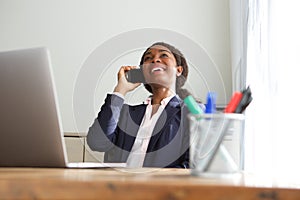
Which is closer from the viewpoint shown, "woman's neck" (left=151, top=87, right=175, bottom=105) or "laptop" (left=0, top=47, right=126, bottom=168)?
"laptop" (left=0, top=47, right=126, bottom=168)

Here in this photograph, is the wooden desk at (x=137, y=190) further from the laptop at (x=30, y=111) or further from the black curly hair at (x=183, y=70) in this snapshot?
the black curly hair at (x=183, y=70)

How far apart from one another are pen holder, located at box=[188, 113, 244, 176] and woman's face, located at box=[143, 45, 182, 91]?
41.4 inches

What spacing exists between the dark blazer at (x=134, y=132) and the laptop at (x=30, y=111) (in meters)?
0.64

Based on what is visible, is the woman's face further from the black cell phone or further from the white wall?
the white wall

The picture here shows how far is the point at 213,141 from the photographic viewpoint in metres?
0.71

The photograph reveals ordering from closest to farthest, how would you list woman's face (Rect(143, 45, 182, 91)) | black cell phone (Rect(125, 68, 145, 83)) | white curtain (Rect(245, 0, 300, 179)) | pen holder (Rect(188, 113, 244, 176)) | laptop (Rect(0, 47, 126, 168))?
1. pen holder (Rect(188, 113, 244, 176))
2. laptop (Rect(0, 47, 126, 168))
3. white curtain (Rect(245, 0, 300, 179))
4. woman's face (Rect(143, 45, 182, 91))
5. black cell phone (Rect(125, 68, 145, 83))

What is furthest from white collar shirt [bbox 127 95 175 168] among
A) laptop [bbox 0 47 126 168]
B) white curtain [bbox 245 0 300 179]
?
laptop [bbox 0 47 126 168]

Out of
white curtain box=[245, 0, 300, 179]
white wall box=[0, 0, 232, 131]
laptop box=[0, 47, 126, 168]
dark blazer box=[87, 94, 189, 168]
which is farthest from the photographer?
white wall box=[0, 0, 232, 131]

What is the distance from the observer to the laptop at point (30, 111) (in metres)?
0.96

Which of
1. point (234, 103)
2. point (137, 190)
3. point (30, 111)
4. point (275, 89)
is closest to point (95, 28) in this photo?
point (275, 89)

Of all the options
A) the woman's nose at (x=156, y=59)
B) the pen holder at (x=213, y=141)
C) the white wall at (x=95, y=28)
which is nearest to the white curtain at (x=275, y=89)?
the woman's nose at (x=156, y=59)

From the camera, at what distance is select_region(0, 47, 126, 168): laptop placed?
3.14 ft

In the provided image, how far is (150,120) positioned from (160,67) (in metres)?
0.22

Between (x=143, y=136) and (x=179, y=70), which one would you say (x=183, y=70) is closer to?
(x=179, y=70)
